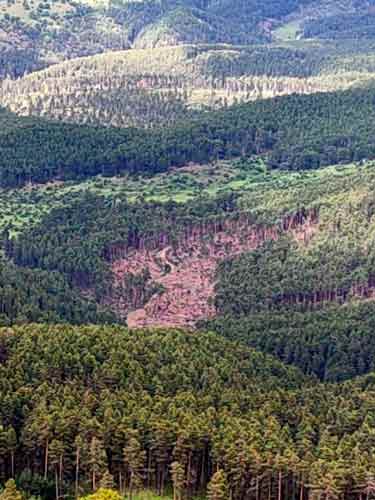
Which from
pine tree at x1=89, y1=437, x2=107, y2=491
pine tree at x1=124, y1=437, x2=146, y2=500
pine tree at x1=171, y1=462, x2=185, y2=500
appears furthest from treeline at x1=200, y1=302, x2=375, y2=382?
pine tree at x1=89, y1=437, x2=107, y2=491

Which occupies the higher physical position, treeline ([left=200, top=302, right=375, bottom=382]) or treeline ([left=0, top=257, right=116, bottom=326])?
treeline ([left=0, top=257, right=116, bottom=326])

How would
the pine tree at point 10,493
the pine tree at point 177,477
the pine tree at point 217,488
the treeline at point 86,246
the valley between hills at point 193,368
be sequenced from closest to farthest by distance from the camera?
the pine tree at point 10,493 < the pine tree at point 217,488 < the pine tree at point 177,477 < the valley between hills at point 193,368 < the treeline at point 86,246

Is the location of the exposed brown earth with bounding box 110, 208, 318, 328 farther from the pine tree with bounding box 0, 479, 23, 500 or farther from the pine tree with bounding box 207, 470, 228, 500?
the pine tree with bounding box 0, 479, 23, 500

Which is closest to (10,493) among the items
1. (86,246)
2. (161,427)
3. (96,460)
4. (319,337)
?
(96,460)

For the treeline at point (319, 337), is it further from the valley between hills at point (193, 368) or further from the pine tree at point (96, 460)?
the pine tree at point (96, 460)

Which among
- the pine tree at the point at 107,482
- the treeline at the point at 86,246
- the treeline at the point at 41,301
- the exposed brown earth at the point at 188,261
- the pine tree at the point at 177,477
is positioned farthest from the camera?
the treeline at the point at 86,246

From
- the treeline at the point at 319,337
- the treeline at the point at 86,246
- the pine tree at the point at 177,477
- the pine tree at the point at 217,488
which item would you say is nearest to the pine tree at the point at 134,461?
the pine tree at the point at 177,477
